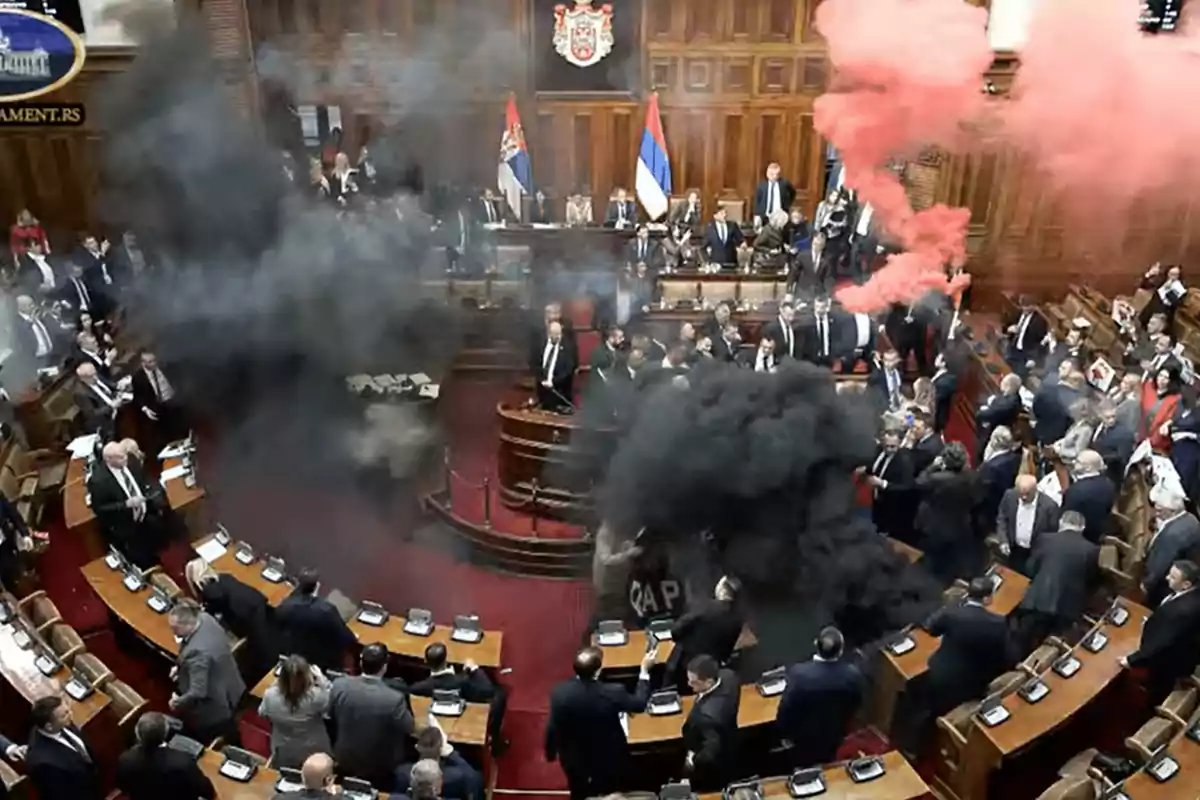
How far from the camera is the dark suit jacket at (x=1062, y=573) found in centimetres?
820

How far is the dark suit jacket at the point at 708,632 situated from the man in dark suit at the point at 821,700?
722 millimetres

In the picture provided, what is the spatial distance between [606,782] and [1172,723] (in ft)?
12.2

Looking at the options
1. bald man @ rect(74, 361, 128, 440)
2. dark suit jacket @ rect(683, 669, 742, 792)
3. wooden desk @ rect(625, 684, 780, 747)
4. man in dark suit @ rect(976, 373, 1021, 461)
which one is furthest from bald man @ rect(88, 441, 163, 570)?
man in dark suit @ rect(976, 373, 1021, 461)

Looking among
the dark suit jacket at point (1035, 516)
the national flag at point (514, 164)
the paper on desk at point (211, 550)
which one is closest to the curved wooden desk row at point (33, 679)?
the paper on desk at point (211, 550)

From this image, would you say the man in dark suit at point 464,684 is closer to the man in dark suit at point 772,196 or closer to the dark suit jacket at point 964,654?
the dark suit jacket at point 964,654

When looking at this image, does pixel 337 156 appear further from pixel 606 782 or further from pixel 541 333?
pixel 606 782

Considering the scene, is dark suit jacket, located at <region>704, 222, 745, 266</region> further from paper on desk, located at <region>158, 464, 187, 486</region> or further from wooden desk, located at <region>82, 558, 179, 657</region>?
wooden desk, located at <region>82, 558, 179, 657</region>

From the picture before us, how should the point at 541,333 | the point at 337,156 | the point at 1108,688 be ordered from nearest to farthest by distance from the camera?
1. the point at 1108,688
2. the point at 541,333
3. the point at 337,156

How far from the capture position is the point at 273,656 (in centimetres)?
860

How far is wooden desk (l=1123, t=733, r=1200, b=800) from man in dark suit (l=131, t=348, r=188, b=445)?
981cm

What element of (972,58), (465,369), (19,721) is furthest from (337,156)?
(19,721)

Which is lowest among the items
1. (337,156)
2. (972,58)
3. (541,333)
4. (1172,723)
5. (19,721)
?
(19,721)

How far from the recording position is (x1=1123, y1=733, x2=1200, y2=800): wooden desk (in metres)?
6.62

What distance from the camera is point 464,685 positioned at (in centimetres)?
771
